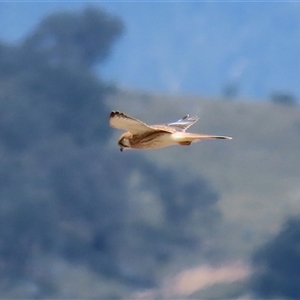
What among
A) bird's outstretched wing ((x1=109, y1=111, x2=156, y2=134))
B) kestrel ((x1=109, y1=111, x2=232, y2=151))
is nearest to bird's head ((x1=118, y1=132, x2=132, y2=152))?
kestrel ((x1=109, y1=111, x2=232, y2=151))

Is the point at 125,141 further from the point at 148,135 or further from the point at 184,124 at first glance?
the point at 184,124

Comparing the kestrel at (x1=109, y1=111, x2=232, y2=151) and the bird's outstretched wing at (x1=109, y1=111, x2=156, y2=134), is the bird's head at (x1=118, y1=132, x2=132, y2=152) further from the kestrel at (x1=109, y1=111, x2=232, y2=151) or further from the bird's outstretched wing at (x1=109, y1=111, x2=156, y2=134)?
the bird's outstretched wing at (x1=109, y1=111, x2=156, y2=134)

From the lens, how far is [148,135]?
318 cm

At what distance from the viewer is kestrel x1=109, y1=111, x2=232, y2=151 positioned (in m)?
3.03

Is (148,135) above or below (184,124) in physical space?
below

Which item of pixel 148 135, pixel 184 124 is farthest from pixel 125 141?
pixel 184 124

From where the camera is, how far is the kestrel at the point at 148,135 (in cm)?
303

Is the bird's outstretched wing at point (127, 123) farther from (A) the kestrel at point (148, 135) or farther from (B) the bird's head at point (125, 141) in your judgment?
(B) the bird's head at point (125, 141)

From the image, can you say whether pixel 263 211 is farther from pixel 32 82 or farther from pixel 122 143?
pixel 122 143

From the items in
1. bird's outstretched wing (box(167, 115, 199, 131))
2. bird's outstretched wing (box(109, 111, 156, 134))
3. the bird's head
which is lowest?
bird's outstretched wing (box(109, 111, 156, 134))

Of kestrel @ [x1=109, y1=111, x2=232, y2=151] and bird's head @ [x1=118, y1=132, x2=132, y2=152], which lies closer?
kestrel @ [x1=109, y1=111, x2=232, y2=151]

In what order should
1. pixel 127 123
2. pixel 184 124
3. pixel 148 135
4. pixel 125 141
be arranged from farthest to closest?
pixel 184 124, pixel 125 141, pixel 148 135, pixel 127 123

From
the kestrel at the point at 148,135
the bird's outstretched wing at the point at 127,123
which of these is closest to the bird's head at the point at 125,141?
the kestrel at the point at 148,135

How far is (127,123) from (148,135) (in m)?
0.13
